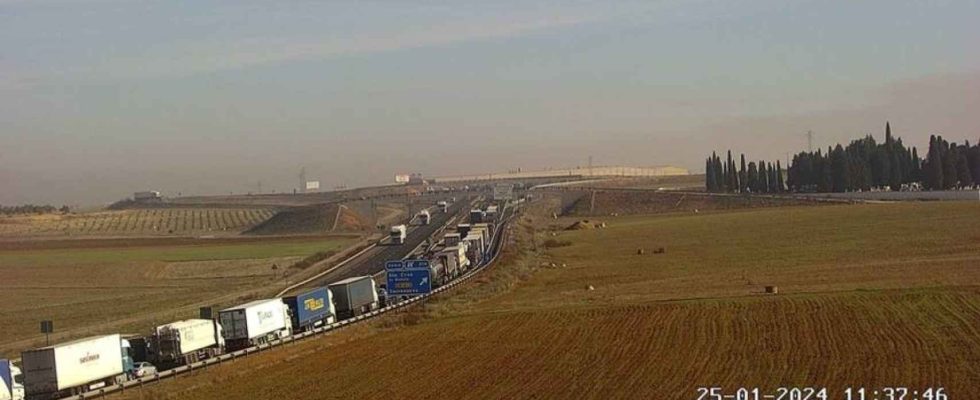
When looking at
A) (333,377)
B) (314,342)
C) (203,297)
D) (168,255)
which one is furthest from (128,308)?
(168,255)

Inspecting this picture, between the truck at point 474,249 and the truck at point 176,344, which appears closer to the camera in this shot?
the truck at point 176,344

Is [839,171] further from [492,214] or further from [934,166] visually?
[492,214]

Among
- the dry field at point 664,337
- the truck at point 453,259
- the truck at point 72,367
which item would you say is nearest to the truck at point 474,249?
the truck at point 453,259

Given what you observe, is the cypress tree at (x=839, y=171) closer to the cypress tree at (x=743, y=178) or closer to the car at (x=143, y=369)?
the cypress tree at (x=743, y=178)

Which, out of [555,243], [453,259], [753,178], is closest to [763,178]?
[753,178]

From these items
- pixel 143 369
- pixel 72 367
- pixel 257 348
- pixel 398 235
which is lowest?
pixel 257 348

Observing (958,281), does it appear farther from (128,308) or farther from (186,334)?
(128,308)
